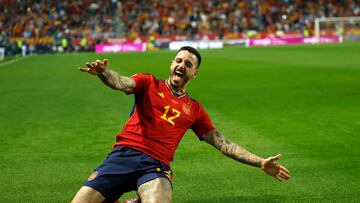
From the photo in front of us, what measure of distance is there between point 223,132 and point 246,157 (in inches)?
193

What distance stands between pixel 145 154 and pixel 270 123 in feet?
20.7

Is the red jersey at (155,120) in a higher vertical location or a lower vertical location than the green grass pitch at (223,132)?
higher

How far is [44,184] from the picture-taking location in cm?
773

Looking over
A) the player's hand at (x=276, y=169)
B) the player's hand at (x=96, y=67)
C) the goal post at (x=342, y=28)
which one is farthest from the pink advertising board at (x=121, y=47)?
the player's hand at (x=96, y=67)

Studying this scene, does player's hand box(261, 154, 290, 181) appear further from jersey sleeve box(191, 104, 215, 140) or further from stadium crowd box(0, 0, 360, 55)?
stadium crowd box(0, 0, 360, 55)

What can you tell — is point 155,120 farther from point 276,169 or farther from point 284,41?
point 284,41

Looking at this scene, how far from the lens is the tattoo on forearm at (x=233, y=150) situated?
629 centimetres

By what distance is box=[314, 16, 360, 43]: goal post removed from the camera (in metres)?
50.2

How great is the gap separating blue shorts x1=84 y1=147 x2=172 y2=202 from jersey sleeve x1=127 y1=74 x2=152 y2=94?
0.58 meters

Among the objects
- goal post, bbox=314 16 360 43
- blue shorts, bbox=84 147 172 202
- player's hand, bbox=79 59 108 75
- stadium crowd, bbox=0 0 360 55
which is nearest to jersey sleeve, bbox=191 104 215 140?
blue shorts, bbox=84 147 172 202

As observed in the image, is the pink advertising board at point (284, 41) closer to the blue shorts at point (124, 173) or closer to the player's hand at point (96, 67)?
the blue shorts at point (124, 173)

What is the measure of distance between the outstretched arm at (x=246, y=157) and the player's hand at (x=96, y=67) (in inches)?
62.8

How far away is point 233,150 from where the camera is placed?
6438 mm

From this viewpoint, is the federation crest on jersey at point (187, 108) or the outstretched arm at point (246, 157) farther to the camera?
the federation crest on jersey at point (187, 108)
